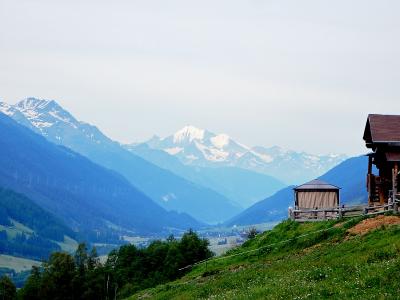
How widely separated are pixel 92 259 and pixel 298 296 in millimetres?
106699

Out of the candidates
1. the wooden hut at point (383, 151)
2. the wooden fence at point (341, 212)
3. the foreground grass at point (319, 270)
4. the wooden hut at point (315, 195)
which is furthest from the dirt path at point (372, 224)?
the wooden hut at point (315, 195)

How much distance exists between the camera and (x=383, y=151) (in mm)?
55469

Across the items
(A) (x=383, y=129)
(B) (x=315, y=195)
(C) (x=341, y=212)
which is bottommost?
(C) (x=341, y=212)

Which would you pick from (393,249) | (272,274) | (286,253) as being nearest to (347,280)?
(393,249)

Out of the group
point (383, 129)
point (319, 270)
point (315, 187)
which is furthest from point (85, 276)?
point (319, 270)

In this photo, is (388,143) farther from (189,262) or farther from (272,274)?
(189,262)

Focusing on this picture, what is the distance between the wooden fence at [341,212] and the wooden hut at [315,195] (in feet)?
22.8

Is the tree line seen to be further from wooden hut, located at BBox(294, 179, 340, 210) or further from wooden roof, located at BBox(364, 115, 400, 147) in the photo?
wooden roof, located at BBox(364, 115, 400, 147)

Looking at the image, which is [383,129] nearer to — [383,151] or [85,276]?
[383,151]

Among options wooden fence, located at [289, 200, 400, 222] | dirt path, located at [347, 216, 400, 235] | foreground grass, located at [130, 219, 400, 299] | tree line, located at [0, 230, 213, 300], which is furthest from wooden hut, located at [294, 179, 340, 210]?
tree line, located at [0, 230, 213, 300]

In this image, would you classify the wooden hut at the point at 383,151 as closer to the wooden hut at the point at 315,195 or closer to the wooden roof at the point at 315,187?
the wooden roof at the point at 315,187

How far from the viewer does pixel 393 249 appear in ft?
100

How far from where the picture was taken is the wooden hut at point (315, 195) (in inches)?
A: 2869

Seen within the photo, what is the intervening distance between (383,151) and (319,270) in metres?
27.5
